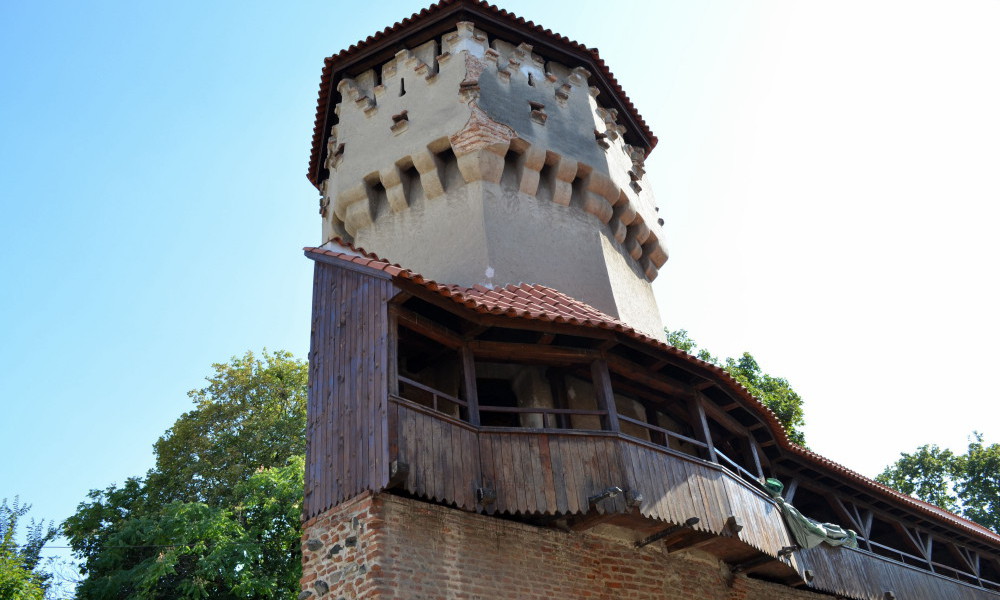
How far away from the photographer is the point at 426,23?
56.2 feet

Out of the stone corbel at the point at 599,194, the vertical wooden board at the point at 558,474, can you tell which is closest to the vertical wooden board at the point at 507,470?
the vertical wooden board at the point at 558,474

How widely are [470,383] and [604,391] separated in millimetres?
1811

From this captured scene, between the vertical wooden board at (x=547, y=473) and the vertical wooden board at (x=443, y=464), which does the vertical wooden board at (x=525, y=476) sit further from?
the vertical wooden board at (x=443, y=464)

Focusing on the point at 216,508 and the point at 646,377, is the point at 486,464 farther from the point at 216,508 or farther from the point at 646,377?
the point at 216,508

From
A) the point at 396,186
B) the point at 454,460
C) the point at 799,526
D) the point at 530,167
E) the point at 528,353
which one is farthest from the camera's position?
the point at 396,186

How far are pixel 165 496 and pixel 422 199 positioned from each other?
11.9 meters

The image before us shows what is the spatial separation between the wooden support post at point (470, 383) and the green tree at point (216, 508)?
8856 mm

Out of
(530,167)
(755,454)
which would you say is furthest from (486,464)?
(530,167)

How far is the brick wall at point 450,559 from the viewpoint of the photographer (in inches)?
342

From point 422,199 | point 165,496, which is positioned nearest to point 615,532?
point 422,199

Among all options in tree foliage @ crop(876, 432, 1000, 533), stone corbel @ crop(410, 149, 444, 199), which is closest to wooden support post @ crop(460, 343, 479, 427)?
stone corbel @ crop(410, 149, 444, 199)

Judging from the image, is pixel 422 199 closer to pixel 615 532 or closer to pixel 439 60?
pixel 439 60

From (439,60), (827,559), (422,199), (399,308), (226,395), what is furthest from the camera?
(226,395)

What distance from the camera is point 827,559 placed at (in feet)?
45.8
